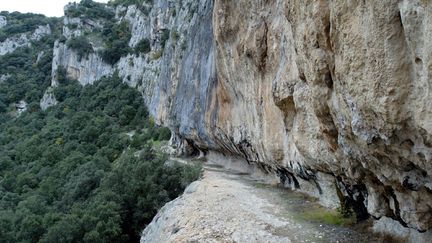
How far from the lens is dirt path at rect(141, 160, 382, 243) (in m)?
10.7

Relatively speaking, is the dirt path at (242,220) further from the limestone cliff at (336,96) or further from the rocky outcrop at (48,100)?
the rocky outcrop at (48,100)

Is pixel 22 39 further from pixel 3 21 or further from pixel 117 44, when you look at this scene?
pixel 117 44

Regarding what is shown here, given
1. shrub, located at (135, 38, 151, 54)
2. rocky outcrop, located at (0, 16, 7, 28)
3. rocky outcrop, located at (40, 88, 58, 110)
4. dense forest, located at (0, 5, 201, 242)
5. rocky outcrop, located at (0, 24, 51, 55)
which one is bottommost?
dense forest, located at (0, 5, 201, 242)

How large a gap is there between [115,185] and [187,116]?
33.8 feet

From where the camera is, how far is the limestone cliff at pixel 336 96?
579 centimetres

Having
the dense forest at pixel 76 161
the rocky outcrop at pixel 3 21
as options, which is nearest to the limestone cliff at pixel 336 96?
the dense forest at pixel 76 161

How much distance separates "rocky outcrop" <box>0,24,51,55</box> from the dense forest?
295 centimetres

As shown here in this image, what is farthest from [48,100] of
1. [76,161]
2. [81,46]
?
[76,161]

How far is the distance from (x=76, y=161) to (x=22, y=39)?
249 feet

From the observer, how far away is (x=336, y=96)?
7969 mm

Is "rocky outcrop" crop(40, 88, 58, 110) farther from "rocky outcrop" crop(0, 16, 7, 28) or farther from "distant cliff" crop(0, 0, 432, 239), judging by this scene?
"distant cliff" crop(0, 0, 432, 239)

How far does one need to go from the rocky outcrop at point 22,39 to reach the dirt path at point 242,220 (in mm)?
100297

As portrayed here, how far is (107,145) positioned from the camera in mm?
50031

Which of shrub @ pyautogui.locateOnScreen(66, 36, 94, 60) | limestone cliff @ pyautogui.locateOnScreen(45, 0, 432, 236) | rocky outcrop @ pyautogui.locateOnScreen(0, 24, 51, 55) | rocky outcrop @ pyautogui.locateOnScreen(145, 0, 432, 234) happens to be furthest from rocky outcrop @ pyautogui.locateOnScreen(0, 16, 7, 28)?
rocky outcrop @ pyautogui.locateOnScreen(145, 0, 432, 234)
